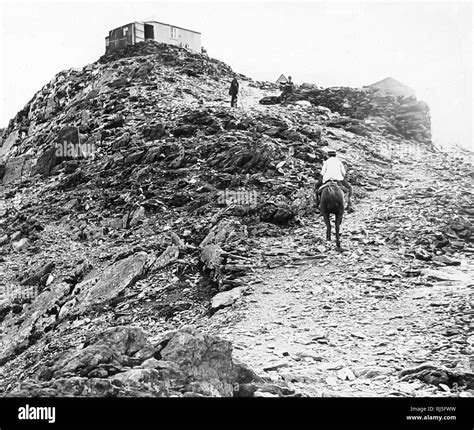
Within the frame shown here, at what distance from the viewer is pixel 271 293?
21.1ft

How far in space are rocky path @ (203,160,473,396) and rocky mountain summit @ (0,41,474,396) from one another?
33mm

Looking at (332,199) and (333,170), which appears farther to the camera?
(333,170)

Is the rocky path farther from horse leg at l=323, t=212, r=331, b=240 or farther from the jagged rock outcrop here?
the jagged rock outcrop

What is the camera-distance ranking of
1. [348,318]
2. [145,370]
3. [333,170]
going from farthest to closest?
[333,170] → [348,318] → [145,370]

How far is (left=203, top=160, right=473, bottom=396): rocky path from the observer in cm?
397

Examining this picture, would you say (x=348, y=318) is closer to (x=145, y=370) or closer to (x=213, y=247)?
(x=145, y=370)

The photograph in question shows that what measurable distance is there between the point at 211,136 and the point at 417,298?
10618 millimetres

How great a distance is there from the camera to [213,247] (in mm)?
7980

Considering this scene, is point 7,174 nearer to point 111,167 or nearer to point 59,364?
point 111,167

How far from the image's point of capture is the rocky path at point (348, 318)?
156 inches

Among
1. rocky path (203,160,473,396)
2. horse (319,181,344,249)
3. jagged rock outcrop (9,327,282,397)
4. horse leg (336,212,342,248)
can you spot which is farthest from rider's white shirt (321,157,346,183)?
jagged rock outcrop (9,327,282,397)

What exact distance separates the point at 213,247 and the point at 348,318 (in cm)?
320

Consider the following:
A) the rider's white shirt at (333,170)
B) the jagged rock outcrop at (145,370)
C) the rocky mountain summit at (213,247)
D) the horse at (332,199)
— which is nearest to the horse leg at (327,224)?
the horse at (332,199)

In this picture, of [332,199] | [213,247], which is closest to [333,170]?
[332,199]
